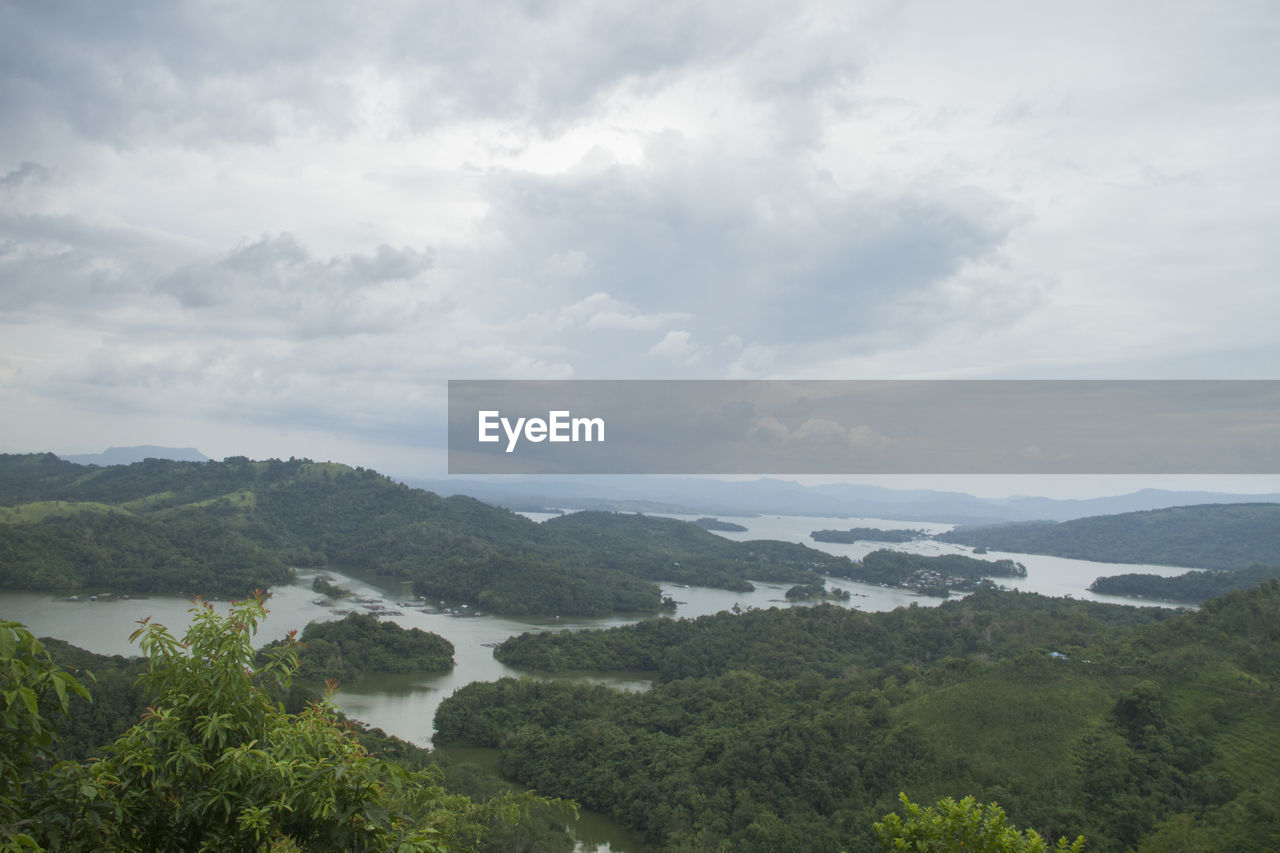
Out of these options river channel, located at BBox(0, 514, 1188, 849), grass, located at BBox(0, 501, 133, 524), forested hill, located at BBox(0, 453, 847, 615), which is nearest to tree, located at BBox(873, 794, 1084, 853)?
river channel, located at BBox(0, 514, 1188, 849)

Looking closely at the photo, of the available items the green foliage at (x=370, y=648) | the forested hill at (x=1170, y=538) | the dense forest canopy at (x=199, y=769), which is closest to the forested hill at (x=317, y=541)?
the green foliage at (x=370, y=648)

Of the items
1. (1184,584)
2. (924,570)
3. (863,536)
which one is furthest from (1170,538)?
(924,570)

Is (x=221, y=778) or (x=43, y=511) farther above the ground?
(x=221, y=778)

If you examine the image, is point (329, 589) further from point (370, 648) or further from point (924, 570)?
point (924, 570)

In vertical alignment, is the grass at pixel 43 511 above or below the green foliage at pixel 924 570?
above

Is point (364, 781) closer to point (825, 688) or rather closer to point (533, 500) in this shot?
point (825, 688)

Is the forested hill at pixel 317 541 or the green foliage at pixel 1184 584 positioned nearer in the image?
the forested hill at pixel 317 541

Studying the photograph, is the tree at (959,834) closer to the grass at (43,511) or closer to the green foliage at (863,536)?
the grass at (43,511)
